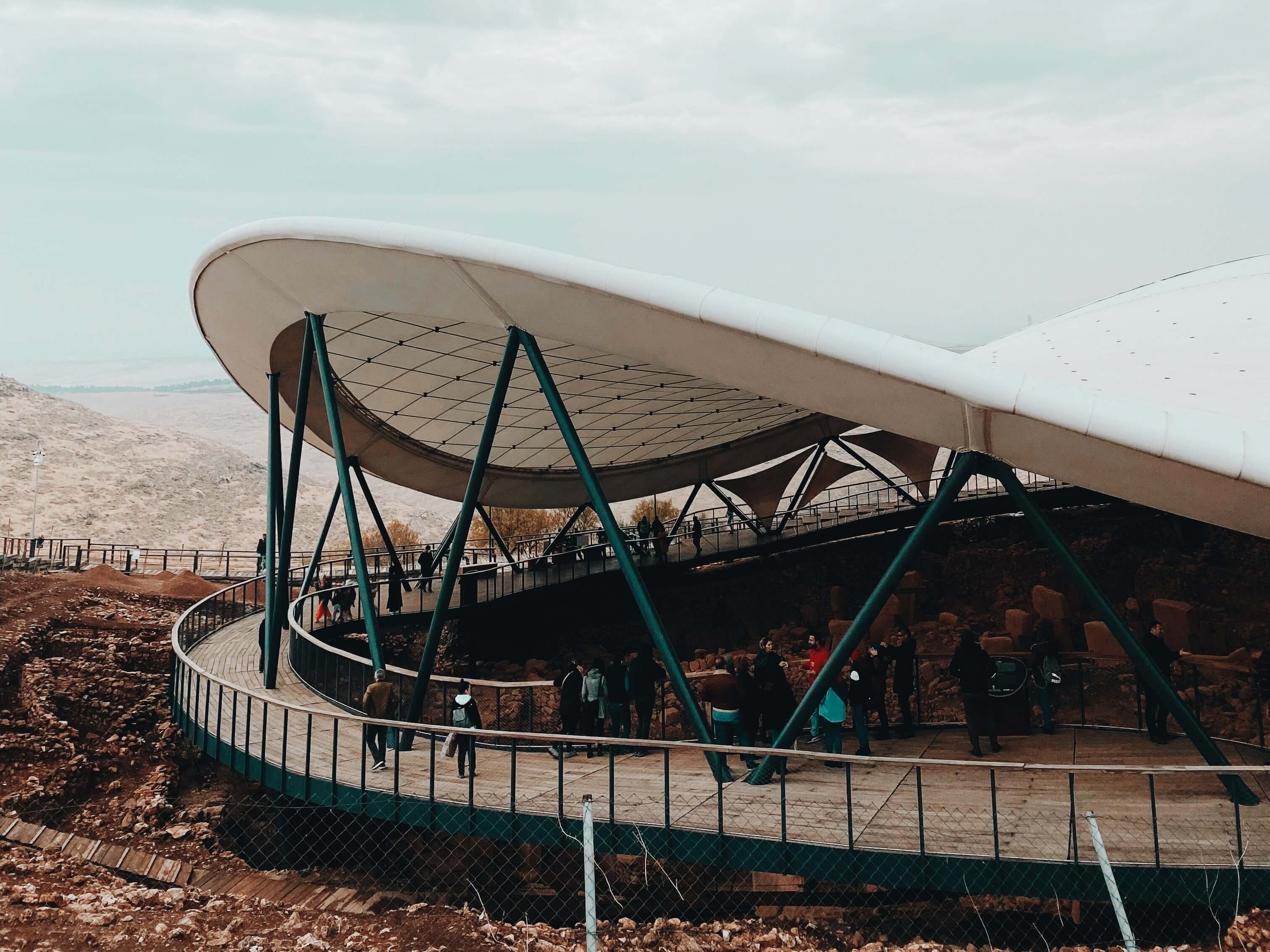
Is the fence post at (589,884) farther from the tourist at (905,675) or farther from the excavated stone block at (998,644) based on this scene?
the excavated stone block at (998,644)

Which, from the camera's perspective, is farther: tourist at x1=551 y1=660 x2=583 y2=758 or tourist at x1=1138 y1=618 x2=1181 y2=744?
tourist at x1=551 y1=660 x2=583 y2=758

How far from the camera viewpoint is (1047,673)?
12.4m

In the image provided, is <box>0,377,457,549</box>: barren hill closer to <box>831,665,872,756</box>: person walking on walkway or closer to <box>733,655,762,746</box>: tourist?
<box>733,655,762,746</box>: tourist

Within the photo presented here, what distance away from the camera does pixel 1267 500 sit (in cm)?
805

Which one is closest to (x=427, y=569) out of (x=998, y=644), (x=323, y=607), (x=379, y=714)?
(x=323, y=607)

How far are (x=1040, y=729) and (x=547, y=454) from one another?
17.1m

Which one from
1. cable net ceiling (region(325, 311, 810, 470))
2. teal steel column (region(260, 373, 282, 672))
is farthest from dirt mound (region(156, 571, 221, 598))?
teal steel column (region(260, 373, 282, 672))

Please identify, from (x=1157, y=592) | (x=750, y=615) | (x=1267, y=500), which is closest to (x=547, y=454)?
(x=750, y=615)

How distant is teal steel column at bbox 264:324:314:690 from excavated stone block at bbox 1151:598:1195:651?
17.9m

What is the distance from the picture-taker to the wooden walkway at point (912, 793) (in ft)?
27.2

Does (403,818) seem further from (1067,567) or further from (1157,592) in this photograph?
(1157,592)

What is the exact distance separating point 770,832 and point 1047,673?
5505mm

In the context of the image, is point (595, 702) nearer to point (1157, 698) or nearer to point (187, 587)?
point (1157, 698)

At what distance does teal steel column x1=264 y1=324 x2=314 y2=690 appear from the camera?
15609mm
